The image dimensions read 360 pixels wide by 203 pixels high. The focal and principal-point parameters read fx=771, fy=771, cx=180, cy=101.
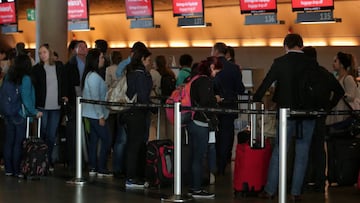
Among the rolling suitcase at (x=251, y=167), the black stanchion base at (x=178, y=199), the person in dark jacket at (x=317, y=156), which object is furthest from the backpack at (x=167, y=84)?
the black stanchion base at (x=178, y=199)

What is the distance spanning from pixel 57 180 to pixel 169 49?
29.2 ft

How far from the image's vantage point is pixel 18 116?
9.84m

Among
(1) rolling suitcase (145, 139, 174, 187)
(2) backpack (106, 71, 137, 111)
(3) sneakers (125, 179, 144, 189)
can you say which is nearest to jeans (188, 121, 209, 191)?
(1) rolling suitcase (145, 139, 174, 187)

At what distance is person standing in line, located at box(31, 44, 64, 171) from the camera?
32.6 ft

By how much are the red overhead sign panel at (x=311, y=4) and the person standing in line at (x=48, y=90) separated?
573 cm

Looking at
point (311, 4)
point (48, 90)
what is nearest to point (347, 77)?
point (48, 90)

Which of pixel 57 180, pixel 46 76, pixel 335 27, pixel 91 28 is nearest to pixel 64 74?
pixel 46 76

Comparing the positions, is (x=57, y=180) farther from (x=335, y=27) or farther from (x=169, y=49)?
(x=169, y=49)

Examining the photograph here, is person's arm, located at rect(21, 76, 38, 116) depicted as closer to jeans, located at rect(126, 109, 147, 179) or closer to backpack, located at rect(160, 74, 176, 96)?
jeans, located at rect(126, 109, 147, 179)

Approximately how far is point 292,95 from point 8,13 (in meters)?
13.2

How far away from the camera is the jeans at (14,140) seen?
9.85 metres

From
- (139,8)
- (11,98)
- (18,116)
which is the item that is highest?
(139,8)

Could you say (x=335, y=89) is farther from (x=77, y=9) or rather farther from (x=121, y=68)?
(x=77, y=9)

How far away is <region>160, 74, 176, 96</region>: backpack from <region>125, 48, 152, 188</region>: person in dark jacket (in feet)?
4.88
